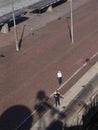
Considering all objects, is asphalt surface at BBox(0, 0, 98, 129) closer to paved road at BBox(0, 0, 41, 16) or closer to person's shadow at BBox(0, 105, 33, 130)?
person's shadow at BBox(0, 105, 33, 130)

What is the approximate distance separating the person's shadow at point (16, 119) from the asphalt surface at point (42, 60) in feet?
0.79

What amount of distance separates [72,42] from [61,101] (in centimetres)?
1325

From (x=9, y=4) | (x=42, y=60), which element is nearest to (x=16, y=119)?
(x=42, y=60)

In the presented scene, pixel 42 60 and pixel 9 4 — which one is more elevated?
pixel 42 60

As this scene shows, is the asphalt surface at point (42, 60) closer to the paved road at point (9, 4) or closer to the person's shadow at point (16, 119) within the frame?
the person's shadow at point (16, 119)

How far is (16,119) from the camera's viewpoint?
23.6 m

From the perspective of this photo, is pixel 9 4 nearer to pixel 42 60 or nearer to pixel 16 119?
pixel 42 60

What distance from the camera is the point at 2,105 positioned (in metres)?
25.5

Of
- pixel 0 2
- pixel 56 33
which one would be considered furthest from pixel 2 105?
pixel 0 2

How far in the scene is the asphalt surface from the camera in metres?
27.0

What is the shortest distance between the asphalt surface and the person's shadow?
24cm

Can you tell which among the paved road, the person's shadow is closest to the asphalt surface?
the person's shadow

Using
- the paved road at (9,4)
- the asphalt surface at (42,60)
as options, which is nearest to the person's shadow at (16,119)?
the asphalt surface at (42,60)

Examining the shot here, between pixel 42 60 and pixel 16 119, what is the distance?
10.8m
